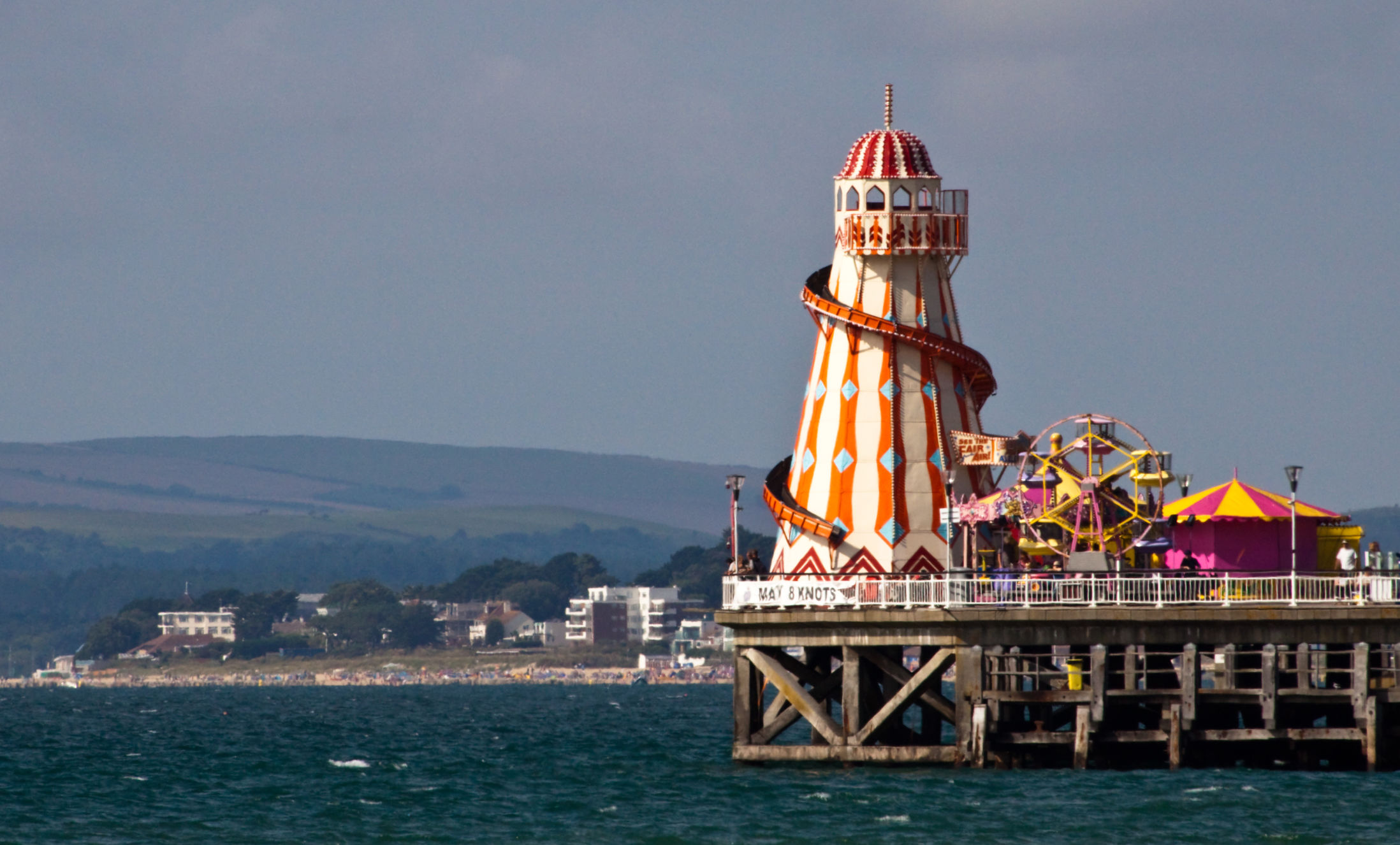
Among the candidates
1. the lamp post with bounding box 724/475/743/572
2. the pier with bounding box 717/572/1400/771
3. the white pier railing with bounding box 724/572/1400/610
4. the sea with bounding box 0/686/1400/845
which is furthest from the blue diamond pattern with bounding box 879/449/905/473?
the sea with bounding box 0/686/1400/845

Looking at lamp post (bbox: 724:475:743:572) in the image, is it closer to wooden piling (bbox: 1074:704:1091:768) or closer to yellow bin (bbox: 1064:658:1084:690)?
yellow bin (bbox: 1064:658:1084:690)

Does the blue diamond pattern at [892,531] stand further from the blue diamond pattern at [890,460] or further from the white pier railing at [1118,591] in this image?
the white pier railing at [1118,591]

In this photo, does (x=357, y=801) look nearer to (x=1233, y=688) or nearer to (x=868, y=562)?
(x=868, y=562)

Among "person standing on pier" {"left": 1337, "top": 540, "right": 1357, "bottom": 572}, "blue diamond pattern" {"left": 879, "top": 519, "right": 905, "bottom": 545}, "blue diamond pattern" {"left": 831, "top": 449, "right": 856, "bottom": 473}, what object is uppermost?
"blue diamond pattern" {"left": 831, "top": 449, "right": 856, "bottom": 473}

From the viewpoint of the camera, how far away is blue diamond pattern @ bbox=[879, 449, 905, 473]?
63.5 m

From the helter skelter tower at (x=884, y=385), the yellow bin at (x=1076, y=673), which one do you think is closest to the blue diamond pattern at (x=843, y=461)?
the helter skelter tower at (x=884, y=385)

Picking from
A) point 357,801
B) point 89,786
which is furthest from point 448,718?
point 357,801

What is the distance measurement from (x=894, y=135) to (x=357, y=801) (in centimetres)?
2159

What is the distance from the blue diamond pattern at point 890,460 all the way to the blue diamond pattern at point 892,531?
1.35 metres

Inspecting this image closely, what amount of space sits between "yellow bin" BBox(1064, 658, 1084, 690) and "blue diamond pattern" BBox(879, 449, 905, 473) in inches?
253

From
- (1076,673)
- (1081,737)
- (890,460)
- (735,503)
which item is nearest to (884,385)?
(890,460)

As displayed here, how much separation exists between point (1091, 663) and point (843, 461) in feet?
33.5

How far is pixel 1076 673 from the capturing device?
197ft

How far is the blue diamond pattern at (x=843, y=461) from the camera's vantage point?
209ft
